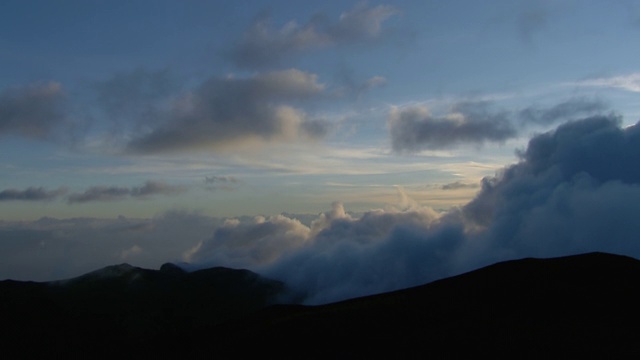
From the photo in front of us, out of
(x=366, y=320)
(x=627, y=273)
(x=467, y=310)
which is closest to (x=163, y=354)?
(x=366, y=320)

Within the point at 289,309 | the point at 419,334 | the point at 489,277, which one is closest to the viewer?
the point at 419,334

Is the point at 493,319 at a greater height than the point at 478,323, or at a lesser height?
greater

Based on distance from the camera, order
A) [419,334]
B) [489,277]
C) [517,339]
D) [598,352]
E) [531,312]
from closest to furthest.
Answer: [598,352], [517,339], [419,334], [531,312], [489,277]

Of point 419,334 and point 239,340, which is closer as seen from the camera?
point 419,334

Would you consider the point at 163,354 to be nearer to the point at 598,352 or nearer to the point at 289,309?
the point at 289,309

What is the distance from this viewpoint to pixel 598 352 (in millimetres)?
81875

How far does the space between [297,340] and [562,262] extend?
216ft

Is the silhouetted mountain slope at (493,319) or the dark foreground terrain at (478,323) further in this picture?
the dark foreground terrain at (478,323)

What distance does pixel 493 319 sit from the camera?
334 feet

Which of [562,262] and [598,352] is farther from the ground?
[562,262]

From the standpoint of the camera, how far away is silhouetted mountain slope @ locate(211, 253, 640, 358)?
88.7 metres

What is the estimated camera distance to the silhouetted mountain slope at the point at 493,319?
291 feet

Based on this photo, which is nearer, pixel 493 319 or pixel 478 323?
pixel 478 323

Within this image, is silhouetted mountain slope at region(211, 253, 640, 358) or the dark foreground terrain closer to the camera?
silhouetted mountain slope at region(211, 253, 640, 358)
